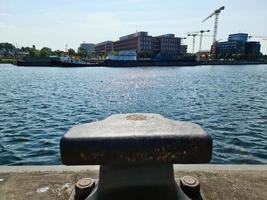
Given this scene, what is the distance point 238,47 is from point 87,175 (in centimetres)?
18720

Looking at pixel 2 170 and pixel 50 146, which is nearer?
pixel 2 170

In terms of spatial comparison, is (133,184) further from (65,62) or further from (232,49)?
(232,49)

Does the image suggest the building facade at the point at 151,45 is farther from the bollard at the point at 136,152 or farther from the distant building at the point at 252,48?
the bollard at the point at 136,152

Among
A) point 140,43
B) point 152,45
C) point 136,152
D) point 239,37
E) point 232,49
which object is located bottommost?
point 136,152

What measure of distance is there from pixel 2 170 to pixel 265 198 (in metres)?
3.42

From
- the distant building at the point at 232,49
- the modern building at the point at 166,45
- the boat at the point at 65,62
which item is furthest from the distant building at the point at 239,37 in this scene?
the boat at the point at 65,62

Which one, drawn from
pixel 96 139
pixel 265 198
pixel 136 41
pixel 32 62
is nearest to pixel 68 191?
pixel 96 139

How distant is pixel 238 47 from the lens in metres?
173

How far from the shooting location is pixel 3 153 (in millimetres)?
7512

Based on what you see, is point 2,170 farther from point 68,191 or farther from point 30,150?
point 30,150

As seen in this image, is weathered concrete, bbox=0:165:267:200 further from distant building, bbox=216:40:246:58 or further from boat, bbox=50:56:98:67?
distant building, bbox=216:40:246:58

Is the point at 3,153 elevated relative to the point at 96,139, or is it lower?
lower

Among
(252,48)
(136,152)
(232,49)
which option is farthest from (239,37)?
(136,152)

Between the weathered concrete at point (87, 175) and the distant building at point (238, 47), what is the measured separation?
17530 cm
